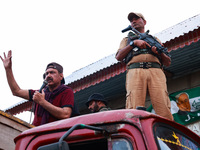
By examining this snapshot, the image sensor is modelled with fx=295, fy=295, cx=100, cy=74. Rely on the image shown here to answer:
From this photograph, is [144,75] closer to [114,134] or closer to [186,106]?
[114,134]

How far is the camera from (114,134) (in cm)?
221

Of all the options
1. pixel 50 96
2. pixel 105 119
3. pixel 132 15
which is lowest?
pixel 105 119

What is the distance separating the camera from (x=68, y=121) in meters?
2.50

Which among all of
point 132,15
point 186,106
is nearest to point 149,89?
point 132,15

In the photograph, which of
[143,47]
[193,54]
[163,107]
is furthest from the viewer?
[193,54]

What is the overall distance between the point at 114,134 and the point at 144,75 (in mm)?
1884

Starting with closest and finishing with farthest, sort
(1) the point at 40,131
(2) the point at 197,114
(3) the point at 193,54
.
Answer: (1) the point at 40,131
(2) the point at 197,114
(3) the point at 193,54

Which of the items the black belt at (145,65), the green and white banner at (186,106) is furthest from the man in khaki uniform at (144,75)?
the green and white banner at (186,106)

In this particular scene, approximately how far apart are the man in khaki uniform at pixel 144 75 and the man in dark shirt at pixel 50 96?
0.87 meters

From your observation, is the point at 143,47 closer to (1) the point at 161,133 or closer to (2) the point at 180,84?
(1) the point at 161,133

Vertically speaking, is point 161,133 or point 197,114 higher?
point 197,114

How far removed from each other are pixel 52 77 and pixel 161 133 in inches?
74.6

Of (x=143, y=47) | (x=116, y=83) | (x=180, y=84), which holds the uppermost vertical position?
(x=116, y=83)

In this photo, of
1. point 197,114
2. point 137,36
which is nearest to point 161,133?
point 137,36
